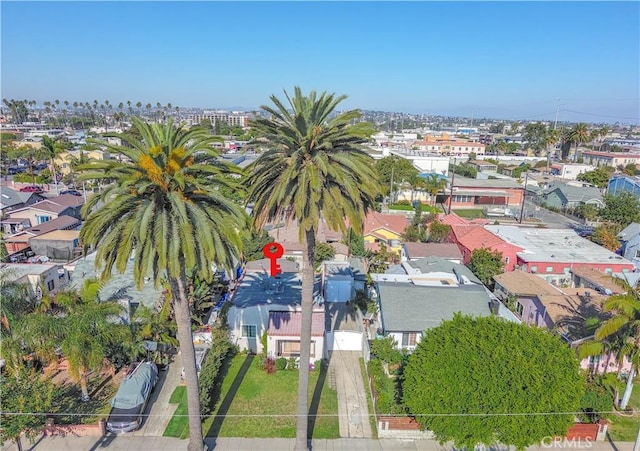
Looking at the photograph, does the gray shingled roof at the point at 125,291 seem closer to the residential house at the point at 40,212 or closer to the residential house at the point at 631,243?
the residential house at the point at 40,212

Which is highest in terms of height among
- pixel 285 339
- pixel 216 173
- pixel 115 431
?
pixel 216 173

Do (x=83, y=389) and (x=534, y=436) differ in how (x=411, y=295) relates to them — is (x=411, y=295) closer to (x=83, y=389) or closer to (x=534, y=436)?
(x=534, y=436)

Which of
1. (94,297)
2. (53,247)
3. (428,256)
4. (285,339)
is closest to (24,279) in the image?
(94,297)

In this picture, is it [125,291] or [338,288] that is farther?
[338,288]

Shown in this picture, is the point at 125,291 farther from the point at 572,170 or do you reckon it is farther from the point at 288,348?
the point at 572,170

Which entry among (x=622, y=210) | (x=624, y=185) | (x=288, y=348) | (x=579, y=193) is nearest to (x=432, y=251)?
(x=288, y=348)

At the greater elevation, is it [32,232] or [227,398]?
[32,232]
